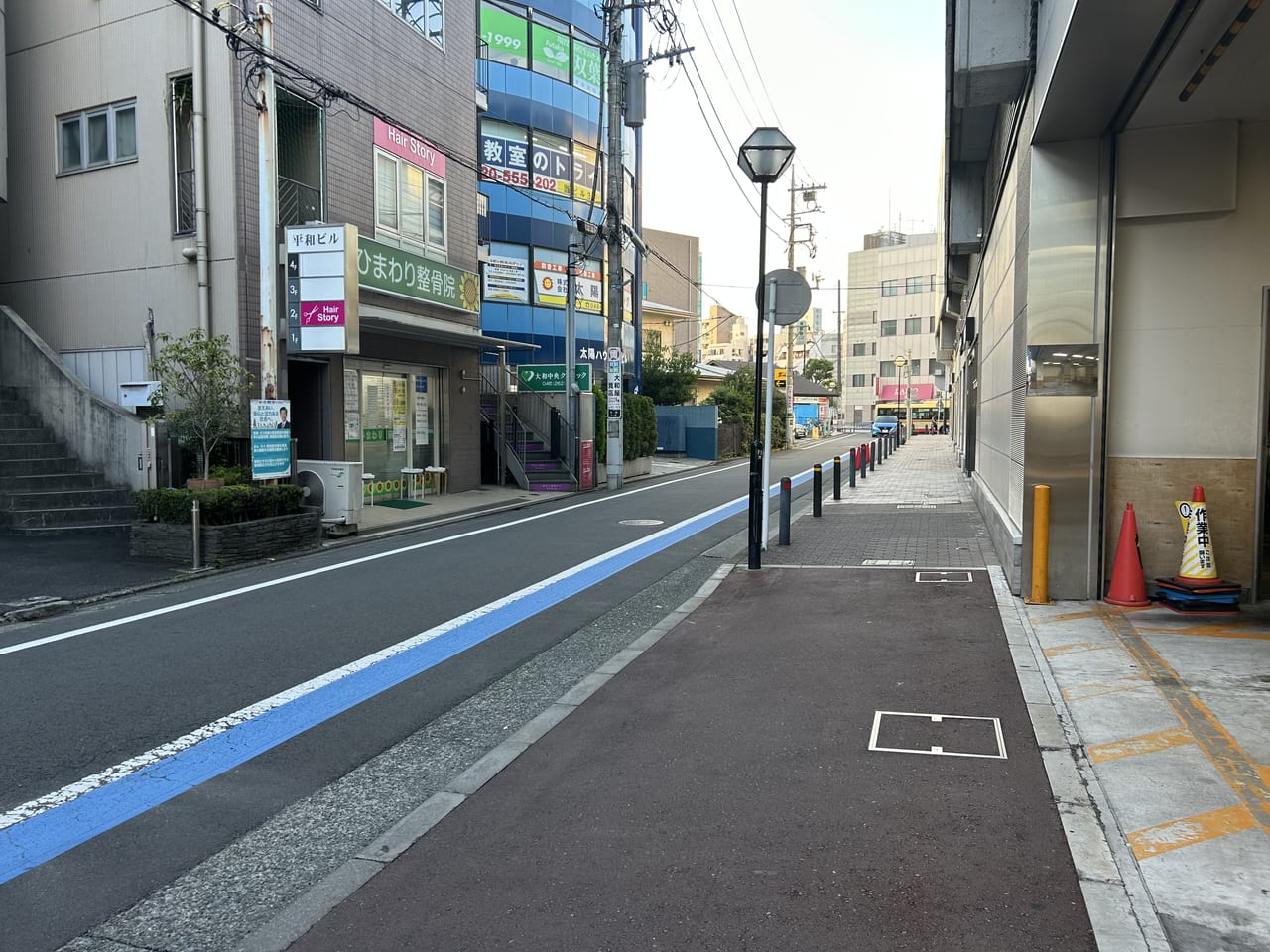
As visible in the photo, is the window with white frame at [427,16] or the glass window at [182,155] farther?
the window with white frame at [427,16]

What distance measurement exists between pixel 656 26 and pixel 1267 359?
1951 centimetres

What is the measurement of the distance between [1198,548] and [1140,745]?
3453mm

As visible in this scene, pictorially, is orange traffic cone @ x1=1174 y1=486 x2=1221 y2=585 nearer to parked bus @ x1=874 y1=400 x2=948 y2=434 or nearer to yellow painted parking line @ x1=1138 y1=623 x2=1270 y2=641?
yellow painted parking line @ x1=1138 y1=623 x2=1270 y2=641

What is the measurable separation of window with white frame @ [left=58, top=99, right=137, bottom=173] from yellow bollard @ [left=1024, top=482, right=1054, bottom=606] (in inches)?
572

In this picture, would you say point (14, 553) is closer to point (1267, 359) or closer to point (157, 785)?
point (157, 785)

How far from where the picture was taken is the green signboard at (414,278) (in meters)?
15.4

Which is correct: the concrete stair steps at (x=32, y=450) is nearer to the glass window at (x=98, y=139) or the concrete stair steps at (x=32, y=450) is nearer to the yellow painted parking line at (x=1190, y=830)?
the glass window at (x=98, y=139)

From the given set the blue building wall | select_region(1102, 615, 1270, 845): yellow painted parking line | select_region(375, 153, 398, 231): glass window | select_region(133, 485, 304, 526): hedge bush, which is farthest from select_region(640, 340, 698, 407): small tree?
select_region(1102, 615, 1270, 845): yellow painted parking line

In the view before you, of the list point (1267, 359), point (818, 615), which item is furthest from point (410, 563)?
point (1267, 359)

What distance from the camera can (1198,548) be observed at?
7438 mm

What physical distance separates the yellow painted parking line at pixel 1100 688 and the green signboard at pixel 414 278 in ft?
39.5

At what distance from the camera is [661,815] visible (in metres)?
4.13

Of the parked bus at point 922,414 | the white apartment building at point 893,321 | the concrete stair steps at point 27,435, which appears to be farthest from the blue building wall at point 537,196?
the white apartment building at point 893,321

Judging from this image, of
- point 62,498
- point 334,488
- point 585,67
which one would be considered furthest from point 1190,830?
point 585,67
